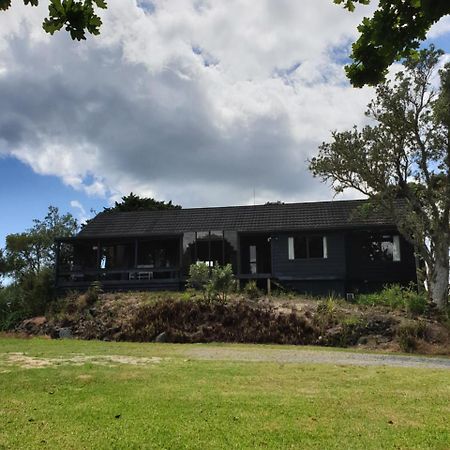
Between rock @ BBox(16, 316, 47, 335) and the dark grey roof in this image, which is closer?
rock @ BBox(16, 316, 47, 335)

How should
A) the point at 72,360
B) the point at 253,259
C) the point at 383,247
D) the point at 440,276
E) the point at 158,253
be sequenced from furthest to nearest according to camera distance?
the point at 158,253 < the point at 253,259 < the point at 383,247 < the point at 440,276 < the point at 72,360

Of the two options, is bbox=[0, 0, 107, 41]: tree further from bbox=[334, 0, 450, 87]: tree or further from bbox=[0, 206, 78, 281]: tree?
bbox=[0, 206, 78, 281]: tree

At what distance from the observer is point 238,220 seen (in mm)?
31062

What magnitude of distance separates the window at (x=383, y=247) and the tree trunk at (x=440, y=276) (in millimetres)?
5480

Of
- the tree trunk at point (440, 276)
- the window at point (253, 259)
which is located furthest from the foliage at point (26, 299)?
the tree trunk at point (440, 276)

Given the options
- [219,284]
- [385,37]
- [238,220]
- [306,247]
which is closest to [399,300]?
[306,247]

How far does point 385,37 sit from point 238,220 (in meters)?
26.9

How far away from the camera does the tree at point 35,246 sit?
3509 centimetres

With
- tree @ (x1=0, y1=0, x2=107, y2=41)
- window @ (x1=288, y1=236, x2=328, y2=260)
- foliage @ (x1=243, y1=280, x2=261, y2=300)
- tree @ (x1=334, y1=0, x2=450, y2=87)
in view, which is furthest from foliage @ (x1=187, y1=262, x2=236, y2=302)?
tree @ (x1=0, y1=0, x2=107, y2=41)

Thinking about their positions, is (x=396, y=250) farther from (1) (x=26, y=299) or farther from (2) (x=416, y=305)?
(1) (x=26, y=299)

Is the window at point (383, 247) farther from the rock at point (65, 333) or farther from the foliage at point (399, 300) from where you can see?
the rock at point (65, 333)

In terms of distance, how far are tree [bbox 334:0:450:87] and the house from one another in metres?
21.0

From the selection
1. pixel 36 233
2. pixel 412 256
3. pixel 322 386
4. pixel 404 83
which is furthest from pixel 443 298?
pixel 36 233

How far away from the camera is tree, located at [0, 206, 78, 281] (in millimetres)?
35094
